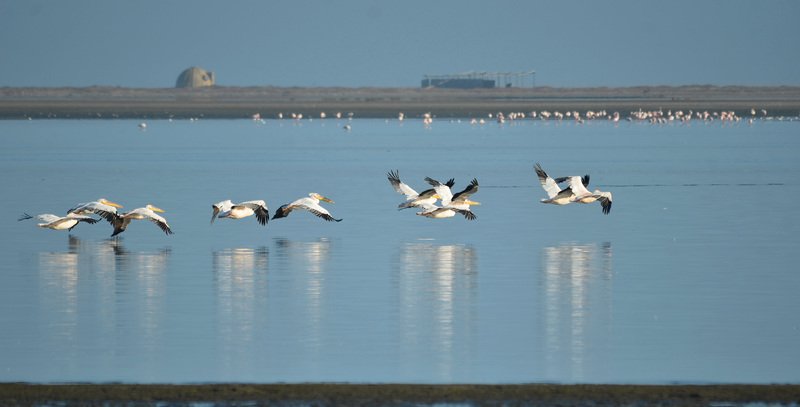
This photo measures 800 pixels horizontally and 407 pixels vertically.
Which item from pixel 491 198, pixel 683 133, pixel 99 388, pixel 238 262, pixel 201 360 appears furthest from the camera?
pixel 683 133

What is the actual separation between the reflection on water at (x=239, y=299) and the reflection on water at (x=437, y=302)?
4.18ft

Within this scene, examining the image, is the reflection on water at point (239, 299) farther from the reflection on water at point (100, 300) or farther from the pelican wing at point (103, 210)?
the pelican wing at point (103, 210)

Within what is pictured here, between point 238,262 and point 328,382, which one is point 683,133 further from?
point 328,382

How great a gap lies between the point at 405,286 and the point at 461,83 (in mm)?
186140

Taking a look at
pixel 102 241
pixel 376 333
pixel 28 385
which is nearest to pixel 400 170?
pixel 102 241

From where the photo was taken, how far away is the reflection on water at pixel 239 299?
32.2ft

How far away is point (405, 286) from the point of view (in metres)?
12.9

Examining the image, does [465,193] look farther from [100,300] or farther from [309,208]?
[100,300]

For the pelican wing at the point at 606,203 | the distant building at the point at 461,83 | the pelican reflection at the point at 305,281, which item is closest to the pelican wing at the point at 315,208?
the pelican reflection at the point at 305,281

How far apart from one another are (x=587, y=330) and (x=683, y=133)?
4891cm

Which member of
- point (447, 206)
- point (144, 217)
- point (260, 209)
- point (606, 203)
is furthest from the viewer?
point (606, 203)

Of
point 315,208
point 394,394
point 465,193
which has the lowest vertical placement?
point 394,394

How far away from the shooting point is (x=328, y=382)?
28.2 ft

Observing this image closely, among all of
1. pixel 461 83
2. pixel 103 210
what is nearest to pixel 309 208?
pixel 103 210
